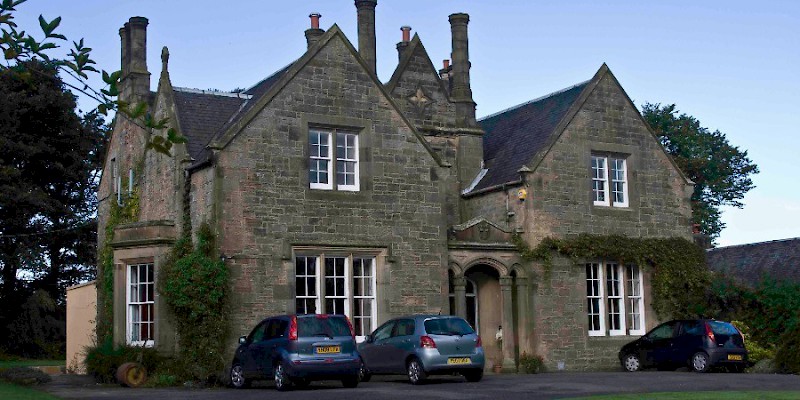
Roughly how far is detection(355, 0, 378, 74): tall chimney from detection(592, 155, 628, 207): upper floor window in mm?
7591

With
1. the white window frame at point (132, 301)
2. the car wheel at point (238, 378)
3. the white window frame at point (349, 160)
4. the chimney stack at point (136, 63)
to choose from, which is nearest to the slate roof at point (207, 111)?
the chimney stack at point (136, 63)

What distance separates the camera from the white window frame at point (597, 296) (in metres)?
30.0

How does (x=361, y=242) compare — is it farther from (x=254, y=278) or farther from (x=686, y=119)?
(x=686, y=119)

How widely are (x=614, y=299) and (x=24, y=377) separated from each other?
16.4m

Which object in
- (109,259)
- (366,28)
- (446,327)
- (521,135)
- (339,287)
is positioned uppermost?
(366,28)

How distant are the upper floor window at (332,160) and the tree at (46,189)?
23.4m

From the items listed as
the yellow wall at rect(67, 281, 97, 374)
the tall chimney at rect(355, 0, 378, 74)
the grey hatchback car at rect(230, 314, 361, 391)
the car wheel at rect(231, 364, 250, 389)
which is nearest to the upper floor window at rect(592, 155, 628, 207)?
the tall chimney at rect(355, 0, 378, 74)

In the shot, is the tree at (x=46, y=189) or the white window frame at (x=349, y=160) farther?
the tree at (x=46, y=189)

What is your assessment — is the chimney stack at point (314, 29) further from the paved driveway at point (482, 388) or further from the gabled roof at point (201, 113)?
the paved driveway at point (482, 388)

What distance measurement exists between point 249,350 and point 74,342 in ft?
50.1

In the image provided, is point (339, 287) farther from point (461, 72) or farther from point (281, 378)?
point (461, 72)

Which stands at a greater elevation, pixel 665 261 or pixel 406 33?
pixel 406 33

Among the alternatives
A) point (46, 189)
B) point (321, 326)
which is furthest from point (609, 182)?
point (46, 189)

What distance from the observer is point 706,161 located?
53.9 metres
